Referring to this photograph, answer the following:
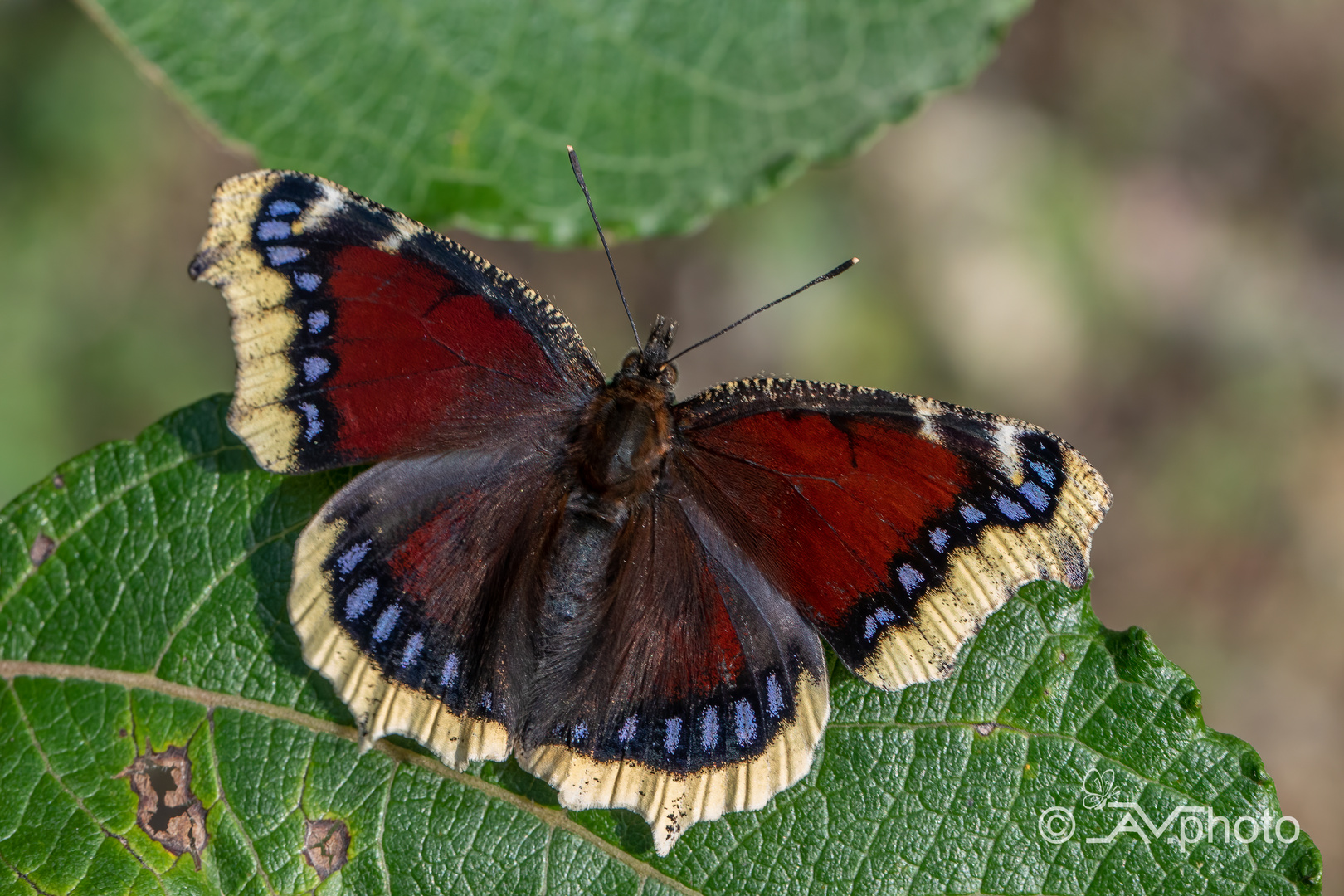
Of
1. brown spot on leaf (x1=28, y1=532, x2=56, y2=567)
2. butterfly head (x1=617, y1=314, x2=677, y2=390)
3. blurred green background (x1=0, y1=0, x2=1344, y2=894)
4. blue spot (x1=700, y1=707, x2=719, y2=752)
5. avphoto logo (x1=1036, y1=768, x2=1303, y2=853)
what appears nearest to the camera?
avphoto logo (x1=1036, y1=768, x2=1303, y2=853)

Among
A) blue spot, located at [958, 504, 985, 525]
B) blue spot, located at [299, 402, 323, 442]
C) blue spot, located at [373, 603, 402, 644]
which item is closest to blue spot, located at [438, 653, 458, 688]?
blue spot, located at [373, 603, 402, 644]

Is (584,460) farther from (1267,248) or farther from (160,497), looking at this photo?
(1267,248)

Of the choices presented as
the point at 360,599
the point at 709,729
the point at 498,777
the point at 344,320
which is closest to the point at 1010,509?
the point at 709,729

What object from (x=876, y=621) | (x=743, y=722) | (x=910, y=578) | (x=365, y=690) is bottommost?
(x=365, y=690)

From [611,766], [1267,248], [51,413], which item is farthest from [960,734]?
[1267,248]

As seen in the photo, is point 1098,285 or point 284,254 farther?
point 1098,285

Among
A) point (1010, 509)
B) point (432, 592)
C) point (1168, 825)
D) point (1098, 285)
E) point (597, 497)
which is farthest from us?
point (1098, 285)

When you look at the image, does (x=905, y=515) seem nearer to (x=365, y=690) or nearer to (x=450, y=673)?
(x=450, y=673)

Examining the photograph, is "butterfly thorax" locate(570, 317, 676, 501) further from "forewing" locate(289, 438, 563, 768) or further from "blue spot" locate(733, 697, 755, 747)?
"blue spot" locate(733, 697, 755, 747)
